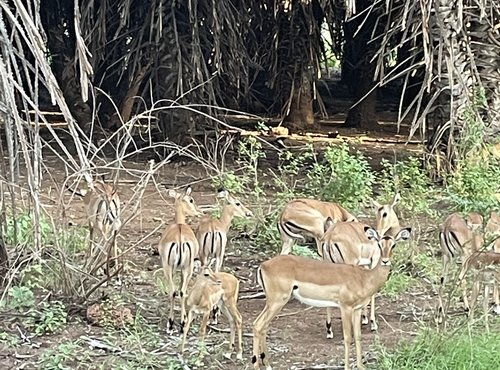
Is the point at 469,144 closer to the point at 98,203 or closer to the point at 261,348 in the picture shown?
the point at 98,203

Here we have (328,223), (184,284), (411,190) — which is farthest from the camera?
(411,190)

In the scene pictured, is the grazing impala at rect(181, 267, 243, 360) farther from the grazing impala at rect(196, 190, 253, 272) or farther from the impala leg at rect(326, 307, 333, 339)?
the grazing impala at rect(196, 190, 253, 272)

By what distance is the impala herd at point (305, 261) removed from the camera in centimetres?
548

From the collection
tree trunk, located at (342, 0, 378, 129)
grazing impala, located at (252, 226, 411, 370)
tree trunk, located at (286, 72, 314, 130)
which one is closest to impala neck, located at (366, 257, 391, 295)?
grazing impala, located at (252, 226, 411, 370)

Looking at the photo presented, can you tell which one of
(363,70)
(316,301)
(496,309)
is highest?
(363,70)

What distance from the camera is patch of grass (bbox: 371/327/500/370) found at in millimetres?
5109

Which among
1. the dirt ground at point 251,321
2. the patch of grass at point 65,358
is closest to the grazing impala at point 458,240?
the dirt ground at point 251,321

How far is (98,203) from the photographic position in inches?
277

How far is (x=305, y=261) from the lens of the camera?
5586 millimetres

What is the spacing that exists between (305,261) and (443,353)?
92 centimetres

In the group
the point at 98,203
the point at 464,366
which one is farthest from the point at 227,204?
the point at 464,366

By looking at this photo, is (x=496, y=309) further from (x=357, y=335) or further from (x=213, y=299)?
(x=213, y=299)

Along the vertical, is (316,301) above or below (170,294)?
above

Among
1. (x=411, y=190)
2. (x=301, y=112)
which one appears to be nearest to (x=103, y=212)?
(x=411, y=190)
